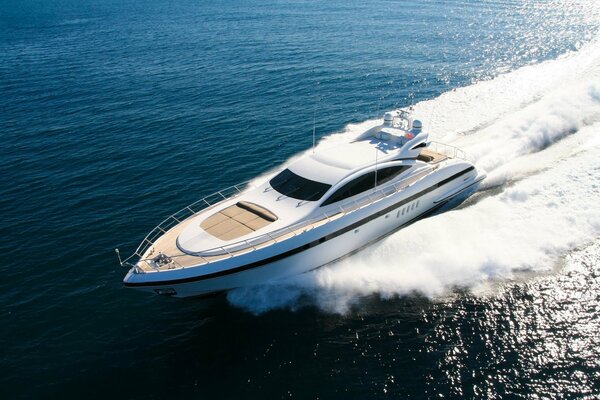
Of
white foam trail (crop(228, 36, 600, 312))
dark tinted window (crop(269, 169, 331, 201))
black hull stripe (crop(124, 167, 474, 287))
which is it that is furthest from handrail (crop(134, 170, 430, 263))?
white foam trail (crop(228, 36, 600, 312))

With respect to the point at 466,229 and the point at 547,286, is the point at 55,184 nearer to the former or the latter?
the point at 466,229

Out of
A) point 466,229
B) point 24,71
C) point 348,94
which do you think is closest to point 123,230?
point 466,229

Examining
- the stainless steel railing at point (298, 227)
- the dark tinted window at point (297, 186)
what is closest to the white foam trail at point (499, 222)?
the stainless steel railing at point (298, 227)

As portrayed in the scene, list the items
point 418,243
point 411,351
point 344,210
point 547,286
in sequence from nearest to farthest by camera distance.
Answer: point 411,351
point 547,286
point 344,210
point 418,243

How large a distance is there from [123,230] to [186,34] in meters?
45.1

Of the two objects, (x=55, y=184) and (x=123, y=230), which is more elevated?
(x=55, y=184)

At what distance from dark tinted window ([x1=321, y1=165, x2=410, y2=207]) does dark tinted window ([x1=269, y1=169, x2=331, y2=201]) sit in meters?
0.52

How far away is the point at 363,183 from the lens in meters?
18.4

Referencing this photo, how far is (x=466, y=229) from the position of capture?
1956 cm

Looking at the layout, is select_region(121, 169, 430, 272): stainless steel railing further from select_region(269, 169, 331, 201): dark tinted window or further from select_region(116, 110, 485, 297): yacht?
select_region(269, 169, 331, 201): dark tinted window

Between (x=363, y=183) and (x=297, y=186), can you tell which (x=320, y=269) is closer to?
(x=297, y=186)

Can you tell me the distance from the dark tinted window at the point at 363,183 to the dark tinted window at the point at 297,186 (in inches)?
20.5

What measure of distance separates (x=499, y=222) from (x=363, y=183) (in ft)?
22.1

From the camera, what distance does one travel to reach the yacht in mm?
15430
